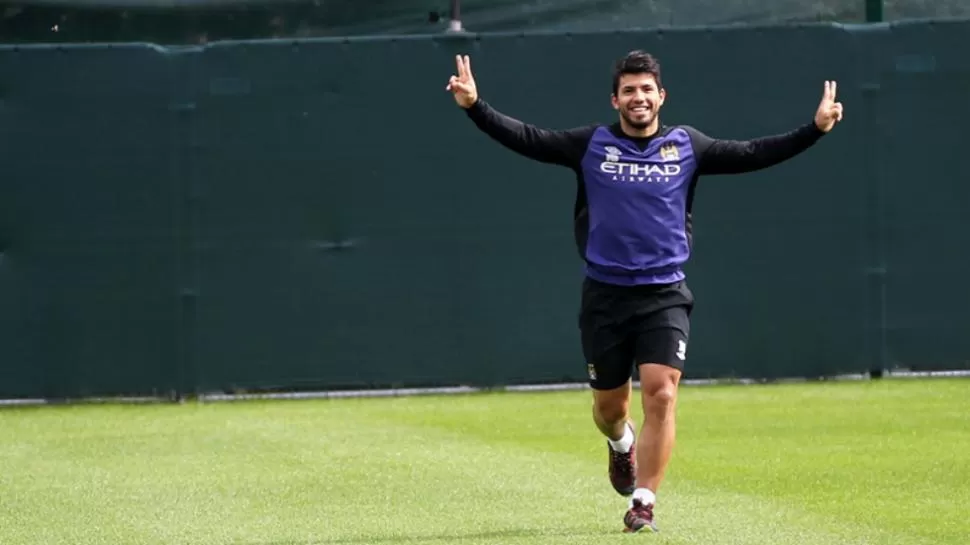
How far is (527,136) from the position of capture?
26.5ft

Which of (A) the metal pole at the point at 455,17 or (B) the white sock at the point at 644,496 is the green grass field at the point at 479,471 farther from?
(A) the metal pole at the point at 455,17

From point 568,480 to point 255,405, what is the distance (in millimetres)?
5077

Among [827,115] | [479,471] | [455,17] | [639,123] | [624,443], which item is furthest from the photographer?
[455,17]

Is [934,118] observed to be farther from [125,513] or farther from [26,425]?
[125,513]

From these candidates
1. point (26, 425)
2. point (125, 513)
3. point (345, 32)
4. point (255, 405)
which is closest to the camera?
point (125, 513)

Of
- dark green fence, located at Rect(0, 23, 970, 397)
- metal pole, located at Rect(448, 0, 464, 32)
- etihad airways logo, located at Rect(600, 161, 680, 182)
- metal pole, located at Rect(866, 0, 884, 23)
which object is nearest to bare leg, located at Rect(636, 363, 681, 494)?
etihad airways logo, located at Rect(600, 161, 680, 182)

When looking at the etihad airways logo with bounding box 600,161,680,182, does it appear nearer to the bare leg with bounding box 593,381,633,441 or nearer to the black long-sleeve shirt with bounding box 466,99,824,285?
the black long-sleeve shirt with bounding box 466,99,824,285

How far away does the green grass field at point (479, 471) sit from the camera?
308 inches

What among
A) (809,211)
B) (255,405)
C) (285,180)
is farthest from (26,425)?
(809,211)

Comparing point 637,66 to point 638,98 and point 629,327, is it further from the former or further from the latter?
point 629,327

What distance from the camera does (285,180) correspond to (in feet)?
47.0

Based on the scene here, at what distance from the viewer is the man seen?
7805 mm

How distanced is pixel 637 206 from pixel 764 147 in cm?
58

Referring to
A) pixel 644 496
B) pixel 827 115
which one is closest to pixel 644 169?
pixel 827 115
